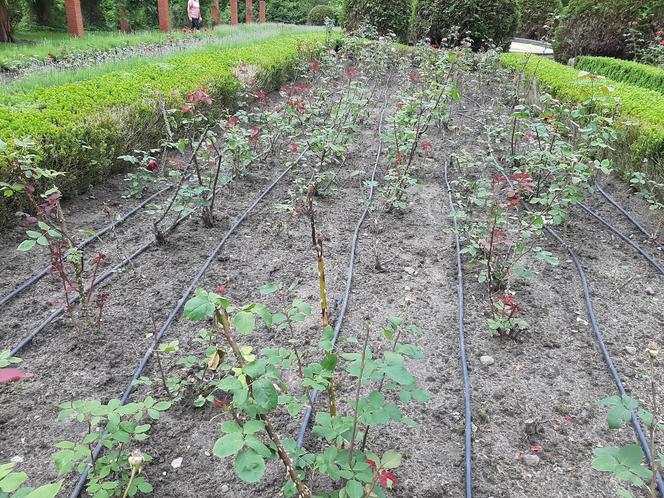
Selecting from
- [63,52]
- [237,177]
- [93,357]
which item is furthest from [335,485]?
[63,52]

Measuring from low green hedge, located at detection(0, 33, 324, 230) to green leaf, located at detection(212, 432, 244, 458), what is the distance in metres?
2.22

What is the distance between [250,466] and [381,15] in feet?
38.3

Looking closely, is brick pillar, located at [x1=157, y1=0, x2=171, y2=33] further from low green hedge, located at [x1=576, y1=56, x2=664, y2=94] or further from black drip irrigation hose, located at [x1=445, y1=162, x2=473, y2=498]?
black drip irrigation hose, located at [x1=445, y1=162, x2=473, y2=498]

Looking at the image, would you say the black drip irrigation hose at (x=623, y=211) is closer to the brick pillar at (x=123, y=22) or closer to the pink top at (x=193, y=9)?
the pink top at (x=193, y=9)

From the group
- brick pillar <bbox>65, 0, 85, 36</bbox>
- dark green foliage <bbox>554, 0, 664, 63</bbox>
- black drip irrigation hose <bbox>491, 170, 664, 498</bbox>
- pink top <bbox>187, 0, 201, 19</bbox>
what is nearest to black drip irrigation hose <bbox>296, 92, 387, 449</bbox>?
black drip irrigation hose <bbox>491, 170, 664, 498</bbox>

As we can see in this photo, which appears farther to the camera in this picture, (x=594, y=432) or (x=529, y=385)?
(x=529, y=385)

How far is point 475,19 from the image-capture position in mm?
9945

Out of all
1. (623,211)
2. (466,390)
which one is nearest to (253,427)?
(466,390)

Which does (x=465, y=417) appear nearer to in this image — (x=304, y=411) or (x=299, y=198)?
(x=304, y=411)

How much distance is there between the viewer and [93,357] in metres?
2.33

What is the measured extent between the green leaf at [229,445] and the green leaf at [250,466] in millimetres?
25

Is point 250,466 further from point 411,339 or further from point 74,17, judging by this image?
point 74,17

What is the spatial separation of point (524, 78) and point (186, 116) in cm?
473

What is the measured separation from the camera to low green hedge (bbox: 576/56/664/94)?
6.48 meters
